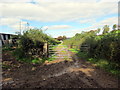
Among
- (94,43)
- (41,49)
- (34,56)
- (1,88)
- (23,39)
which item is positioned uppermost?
(23,39)

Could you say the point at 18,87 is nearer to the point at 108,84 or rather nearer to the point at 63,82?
the point at 63,82

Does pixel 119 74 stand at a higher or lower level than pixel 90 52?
lower

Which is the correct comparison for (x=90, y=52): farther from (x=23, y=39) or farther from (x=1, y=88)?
(x=1, y=88)

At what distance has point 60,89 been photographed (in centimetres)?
269

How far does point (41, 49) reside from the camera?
6.98 metres

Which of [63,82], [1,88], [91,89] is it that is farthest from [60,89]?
[1,88]

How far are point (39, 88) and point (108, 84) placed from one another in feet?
8.82

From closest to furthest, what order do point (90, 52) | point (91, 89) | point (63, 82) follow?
point (91, 89) < point (63, 82) < point (90, 52)

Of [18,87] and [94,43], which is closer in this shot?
[18,87]

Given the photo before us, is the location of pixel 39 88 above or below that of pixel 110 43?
below

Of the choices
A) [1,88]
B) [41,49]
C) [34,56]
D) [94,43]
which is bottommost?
[1,88]

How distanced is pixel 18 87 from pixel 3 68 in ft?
9.51

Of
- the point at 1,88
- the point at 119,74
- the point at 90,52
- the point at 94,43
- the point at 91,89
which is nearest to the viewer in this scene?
the point at 91,89

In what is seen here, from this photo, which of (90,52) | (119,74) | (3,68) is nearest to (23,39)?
(3,68)
